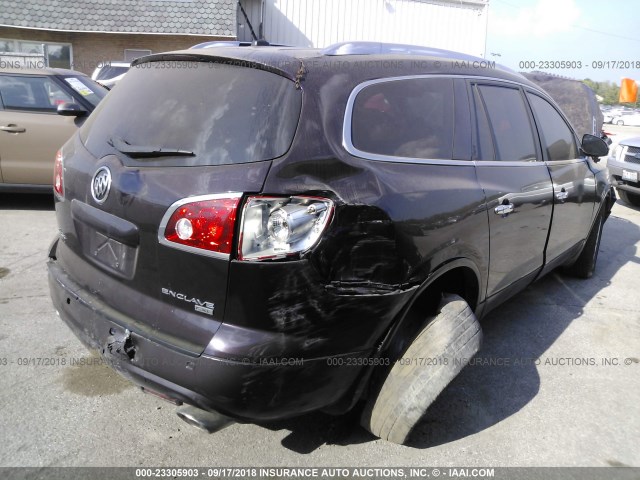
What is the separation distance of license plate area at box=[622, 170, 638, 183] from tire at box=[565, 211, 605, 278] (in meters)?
3.97

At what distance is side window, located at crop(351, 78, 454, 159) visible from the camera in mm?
2438

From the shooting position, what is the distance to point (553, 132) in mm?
4145

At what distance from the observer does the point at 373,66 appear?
2.62 meters

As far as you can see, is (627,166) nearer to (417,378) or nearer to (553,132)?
(553,132)

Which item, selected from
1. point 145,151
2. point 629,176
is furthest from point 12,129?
point 629,176

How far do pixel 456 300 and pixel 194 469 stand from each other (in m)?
1.50

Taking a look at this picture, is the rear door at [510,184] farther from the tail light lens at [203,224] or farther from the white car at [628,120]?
the white car at [628,120]

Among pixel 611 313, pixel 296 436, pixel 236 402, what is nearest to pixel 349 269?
pixel 236 402

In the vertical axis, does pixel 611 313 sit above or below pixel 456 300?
below

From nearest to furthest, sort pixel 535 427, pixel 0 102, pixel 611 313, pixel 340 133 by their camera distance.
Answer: pixel 340 133, pixel 535 427, pixel 611 313, pixel 0 102

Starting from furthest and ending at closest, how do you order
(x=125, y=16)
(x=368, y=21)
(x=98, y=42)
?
1. (x=368, y=21)
2. (x=98, y=42)
3. (x=125, y=16)

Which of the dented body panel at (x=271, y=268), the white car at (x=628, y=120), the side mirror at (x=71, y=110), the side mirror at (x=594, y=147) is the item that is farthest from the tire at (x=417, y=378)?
the white car at (x=628, y=120)

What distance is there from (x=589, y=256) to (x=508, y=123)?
238cm

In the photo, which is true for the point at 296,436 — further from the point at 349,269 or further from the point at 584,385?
the point at 584,385
